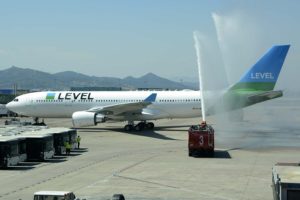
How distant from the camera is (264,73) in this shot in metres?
53.2

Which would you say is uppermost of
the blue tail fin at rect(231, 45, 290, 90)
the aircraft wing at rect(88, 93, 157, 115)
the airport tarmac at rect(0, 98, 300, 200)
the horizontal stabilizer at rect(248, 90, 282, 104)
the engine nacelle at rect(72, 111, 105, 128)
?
the blue tail fin at rect(231, 45, 290, 90)

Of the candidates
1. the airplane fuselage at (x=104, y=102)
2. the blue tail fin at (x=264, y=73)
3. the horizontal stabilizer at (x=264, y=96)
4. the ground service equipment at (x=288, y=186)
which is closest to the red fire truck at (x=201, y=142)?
the horizontal stabilizer at (x=264, y=96)

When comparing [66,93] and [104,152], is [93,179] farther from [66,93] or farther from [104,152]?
[66,93]

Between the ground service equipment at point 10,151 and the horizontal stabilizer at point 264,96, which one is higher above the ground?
the horizontal stabilizer at point 264,96

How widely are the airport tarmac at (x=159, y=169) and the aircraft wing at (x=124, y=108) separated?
335 centimetres

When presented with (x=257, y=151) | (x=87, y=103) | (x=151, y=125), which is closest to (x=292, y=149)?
(x=257, y=151)

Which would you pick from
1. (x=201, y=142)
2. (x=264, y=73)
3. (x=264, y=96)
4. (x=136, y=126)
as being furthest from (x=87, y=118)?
(x=201, y=142)

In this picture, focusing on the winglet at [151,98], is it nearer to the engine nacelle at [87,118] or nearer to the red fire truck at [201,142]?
the engine nacelle at [87,118]

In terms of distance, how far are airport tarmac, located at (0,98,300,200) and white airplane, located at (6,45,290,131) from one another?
3.37 metres

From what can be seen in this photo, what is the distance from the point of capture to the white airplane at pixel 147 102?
52.2m

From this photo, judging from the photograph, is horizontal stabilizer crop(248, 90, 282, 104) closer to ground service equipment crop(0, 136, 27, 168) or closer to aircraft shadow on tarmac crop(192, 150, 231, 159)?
aircraft shadow on tarmac crop(192, 150, 231, 159)

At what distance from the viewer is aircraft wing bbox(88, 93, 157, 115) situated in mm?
53981

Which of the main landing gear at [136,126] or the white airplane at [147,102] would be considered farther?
the main landing gear at [136,126]

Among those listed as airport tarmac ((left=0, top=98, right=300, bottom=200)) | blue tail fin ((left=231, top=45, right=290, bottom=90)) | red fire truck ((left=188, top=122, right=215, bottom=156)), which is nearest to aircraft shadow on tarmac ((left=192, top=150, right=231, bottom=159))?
airport tarmac ((left=0, top=98, right=300, bottom=200))
